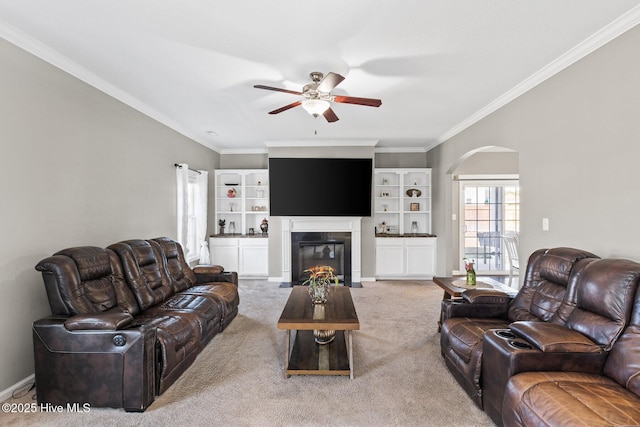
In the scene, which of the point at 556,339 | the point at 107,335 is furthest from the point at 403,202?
the point at 107,335

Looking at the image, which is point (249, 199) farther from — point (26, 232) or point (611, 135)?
point (611, 135)

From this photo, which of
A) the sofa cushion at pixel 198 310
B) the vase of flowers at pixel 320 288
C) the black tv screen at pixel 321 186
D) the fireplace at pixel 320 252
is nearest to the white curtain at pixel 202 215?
the black tv screen at pixel 321 186

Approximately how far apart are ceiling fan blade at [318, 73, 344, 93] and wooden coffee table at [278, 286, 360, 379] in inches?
77.7

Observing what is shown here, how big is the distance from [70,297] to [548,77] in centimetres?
458

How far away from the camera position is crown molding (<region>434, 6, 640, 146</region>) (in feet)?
7.19

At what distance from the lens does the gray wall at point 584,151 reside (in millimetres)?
2268

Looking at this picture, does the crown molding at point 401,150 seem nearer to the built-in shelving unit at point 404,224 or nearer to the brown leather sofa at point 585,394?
the built-in shelving unit at point 404,224

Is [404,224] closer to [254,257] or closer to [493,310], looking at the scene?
[254,257]

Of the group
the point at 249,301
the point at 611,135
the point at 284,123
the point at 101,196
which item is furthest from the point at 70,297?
the point at 611,135

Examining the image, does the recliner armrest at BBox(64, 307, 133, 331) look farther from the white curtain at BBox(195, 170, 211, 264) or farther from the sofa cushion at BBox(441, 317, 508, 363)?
the white curtain at BBox(195, 170, 211, 264)

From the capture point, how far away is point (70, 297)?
241cm

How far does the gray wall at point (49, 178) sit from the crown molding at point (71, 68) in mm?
55

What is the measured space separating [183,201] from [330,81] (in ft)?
11.6

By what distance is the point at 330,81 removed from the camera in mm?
2566
